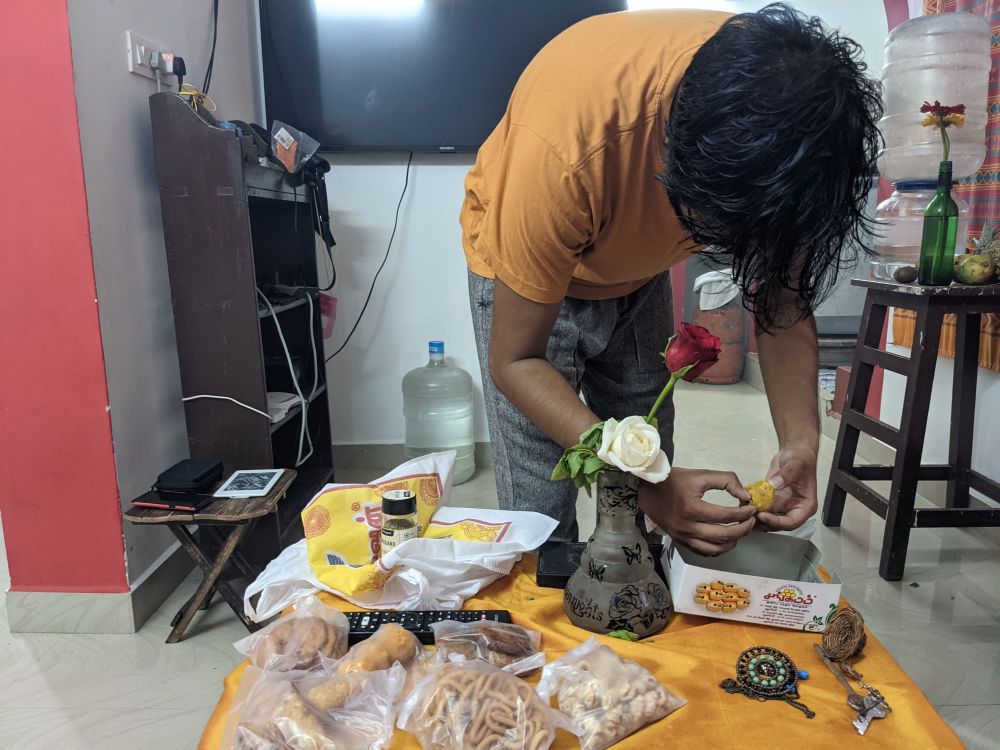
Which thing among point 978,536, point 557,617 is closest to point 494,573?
point 557,617

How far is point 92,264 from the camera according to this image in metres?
1.42

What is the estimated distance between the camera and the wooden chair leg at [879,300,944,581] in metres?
1.72

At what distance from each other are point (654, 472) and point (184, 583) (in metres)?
1.54

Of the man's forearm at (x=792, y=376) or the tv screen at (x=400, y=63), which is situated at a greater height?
the tv screen at (x=400, y=63)

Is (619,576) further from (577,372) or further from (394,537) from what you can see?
(577,372)

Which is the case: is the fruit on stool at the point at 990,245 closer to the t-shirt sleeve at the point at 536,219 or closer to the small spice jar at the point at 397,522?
the t-shirt sleeve at the point at 536,219

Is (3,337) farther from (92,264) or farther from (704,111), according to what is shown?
(704,111)

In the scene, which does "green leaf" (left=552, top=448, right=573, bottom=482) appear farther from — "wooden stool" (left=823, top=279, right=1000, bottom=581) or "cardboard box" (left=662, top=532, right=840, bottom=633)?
"wooden stool" (left=823, top=279, right=1000, bottom=581)

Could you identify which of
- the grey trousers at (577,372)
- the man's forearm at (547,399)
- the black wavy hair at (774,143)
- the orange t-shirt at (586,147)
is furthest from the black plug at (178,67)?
→ the black wavy hair at (774,143)

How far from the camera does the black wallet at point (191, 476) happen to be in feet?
4.89

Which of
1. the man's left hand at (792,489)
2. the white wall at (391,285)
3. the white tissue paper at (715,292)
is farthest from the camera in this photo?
the white tissue paper at (715,292)

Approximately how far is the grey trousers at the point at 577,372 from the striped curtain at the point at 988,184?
4.22 feet

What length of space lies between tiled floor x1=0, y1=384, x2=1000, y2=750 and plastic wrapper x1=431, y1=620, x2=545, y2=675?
774 millimetres

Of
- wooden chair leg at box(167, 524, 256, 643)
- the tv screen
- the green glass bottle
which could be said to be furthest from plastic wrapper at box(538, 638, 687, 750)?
the tv screen
